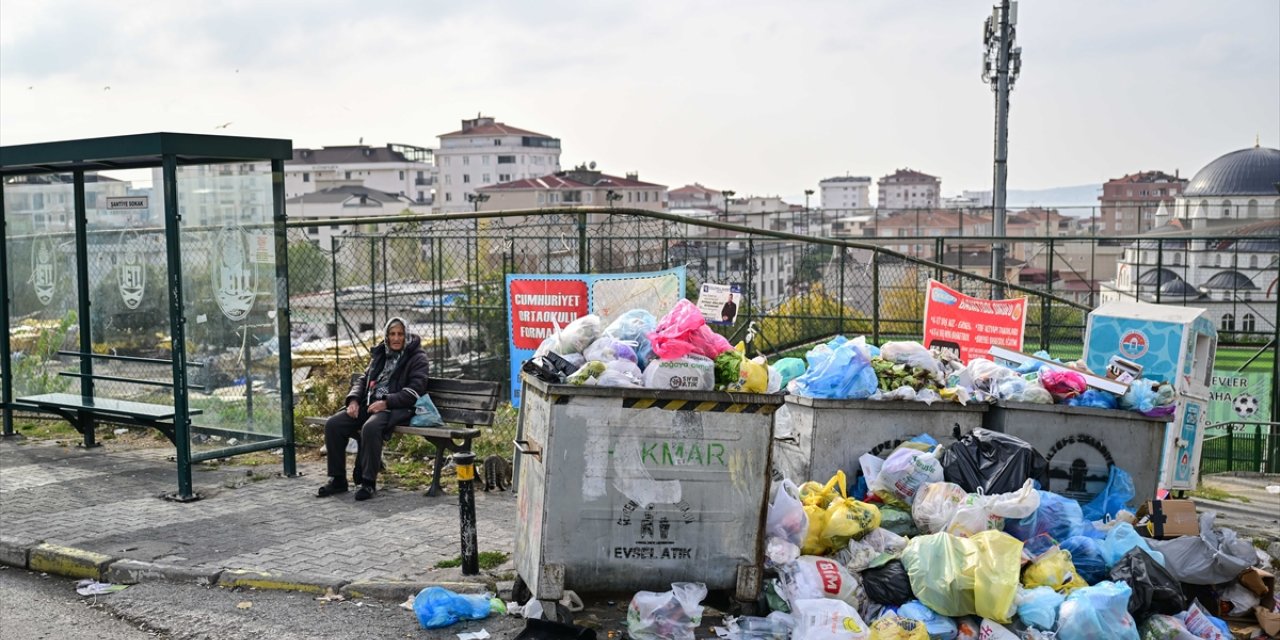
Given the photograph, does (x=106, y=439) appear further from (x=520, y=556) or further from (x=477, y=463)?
(x=520, y=556)

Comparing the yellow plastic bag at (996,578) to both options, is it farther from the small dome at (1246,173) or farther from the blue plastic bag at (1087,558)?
the small dome at (1246,173)

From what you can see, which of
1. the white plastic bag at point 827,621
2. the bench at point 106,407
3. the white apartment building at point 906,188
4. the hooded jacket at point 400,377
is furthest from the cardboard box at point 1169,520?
the white apartment building at point 906,188

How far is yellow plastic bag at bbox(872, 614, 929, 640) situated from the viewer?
214 inches

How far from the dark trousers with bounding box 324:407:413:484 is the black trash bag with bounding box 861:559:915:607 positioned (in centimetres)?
409

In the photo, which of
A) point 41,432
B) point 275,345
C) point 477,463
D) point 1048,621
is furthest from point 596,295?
point 41,432

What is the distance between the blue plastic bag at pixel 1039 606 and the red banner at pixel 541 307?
408cm

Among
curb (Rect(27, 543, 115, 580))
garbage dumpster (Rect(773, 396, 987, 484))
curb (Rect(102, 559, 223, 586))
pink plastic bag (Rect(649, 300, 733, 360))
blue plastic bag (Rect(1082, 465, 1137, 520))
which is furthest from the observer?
blue plastic bag (Rect(1082, 465, 1137, 520))

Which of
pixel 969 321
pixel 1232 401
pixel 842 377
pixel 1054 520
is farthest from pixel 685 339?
pixel 1232 401

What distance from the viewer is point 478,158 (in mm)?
130125

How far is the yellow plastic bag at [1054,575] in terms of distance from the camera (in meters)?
5.82

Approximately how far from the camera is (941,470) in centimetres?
672

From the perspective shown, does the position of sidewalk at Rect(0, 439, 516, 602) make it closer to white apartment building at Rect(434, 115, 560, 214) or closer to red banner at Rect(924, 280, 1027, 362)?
Answer: red banner at Rect(924, 280, 1027, 362)

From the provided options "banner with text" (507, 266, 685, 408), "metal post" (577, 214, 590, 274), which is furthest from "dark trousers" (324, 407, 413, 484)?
"metal post" (577, 214, 590, 274)

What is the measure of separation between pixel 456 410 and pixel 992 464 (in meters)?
4.16
